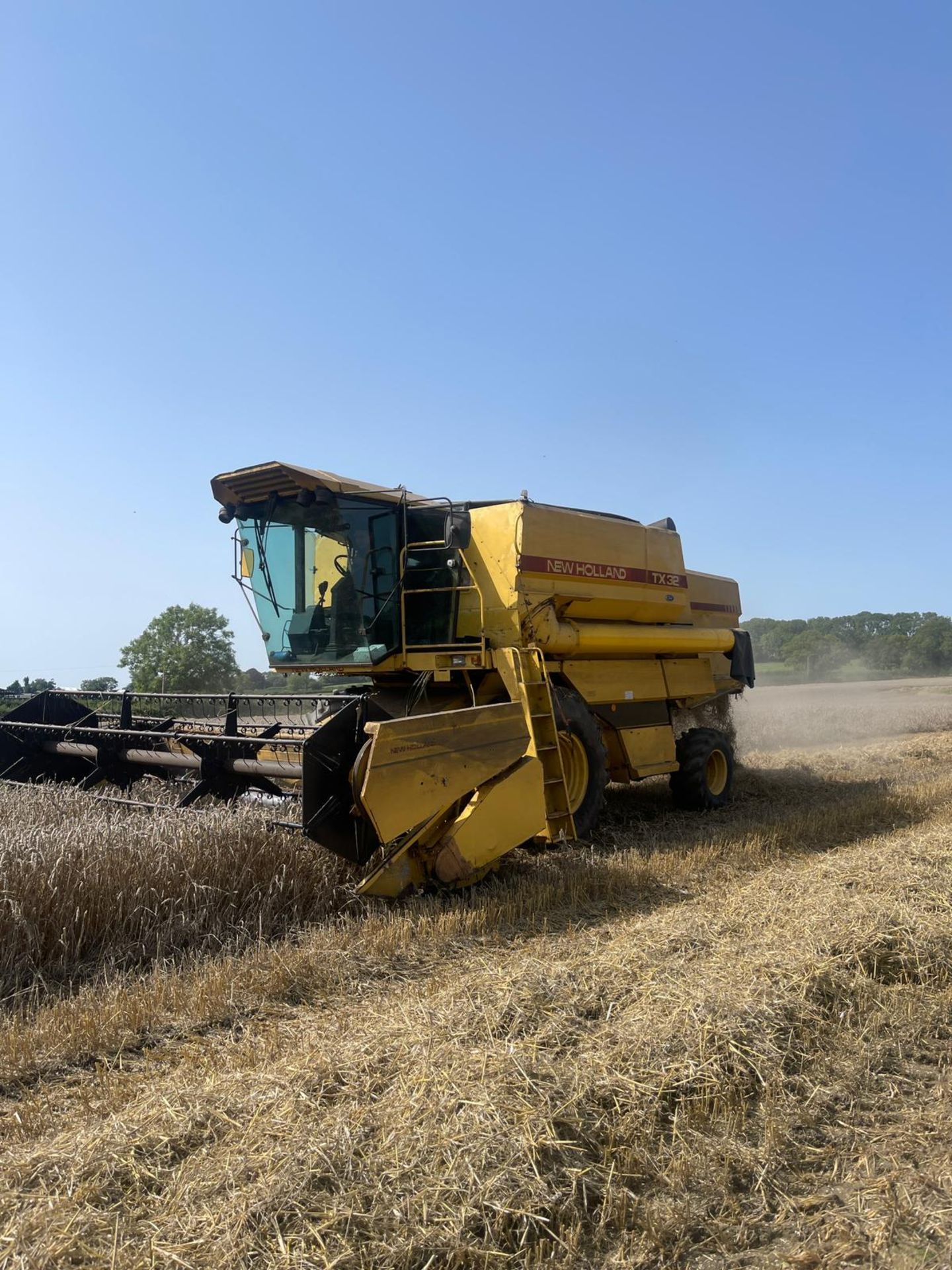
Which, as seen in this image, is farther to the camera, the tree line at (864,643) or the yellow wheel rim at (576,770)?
the tree line at (864,643)

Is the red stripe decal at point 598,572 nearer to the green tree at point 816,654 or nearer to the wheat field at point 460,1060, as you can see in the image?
the wheat field at point 460,1060

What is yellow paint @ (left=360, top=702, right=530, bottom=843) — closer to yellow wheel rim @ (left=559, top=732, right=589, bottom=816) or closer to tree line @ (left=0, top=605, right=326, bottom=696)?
yellow wheel rim @ (left=559, top=732, right=589, bottom=816)

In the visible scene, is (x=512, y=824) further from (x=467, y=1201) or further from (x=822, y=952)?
(x=467, y=1201)

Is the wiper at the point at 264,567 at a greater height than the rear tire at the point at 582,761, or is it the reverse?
the wiper at the point at 264,567

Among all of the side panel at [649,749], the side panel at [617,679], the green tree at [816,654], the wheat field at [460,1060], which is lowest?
the wheat field at [460,1060]

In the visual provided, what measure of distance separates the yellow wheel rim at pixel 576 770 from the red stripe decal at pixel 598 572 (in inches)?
48.0

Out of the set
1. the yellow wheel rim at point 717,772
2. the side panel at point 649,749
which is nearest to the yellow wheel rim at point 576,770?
the side panel at point 649,749

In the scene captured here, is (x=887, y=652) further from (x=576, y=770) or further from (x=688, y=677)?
(x=576, y=770)

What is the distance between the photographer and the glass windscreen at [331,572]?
653cm

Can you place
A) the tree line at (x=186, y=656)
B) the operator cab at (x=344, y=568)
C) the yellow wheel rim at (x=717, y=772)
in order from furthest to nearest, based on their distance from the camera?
the tree line at (x=186, y=656), the yellow wheel rim at (x=717, y=772), the operator cab at (x=344, y=568)

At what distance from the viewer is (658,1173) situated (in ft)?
7.47

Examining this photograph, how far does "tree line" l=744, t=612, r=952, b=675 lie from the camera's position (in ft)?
142

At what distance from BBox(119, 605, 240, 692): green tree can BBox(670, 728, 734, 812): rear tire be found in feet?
42.9

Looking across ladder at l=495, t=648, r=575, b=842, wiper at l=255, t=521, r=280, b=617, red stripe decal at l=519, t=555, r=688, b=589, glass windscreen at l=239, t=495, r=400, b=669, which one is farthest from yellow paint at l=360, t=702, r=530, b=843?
wiper at l=255, t=521, r=280, b=617
